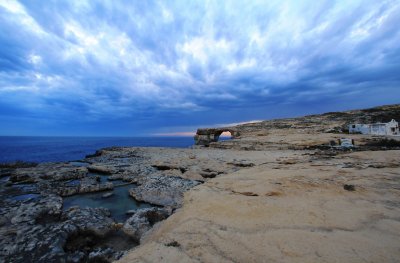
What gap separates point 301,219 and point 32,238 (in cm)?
769

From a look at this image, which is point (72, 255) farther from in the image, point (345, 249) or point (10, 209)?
point (345, 249)

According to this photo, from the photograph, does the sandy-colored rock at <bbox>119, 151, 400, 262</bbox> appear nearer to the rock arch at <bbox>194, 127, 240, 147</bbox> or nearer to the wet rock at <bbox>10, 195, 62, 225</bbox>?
the wet rock at <bbox>10, 195, 62, 225</bbox>

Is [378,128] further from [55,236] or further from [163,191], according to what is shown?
[55,236]

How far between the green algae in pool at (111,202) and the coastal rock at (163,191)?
346 millimetres

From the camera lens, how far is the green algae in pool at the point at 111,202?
901cm

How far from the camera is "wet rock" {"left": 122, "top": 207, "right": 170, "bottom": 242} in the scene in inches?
241

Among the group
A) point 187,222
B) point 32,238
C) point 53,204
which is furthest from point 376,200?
point 53,204

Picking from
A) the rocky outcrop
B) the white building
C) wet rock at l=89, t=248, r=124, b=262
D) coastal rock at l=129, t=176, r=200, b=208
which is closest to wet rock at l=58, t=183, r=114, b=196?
coastal rock at l=129, t=176, r=200, b=208

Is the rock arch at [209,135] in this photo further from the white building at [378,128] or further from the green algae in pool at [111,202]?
Result: the green algae in pool at [111,202]

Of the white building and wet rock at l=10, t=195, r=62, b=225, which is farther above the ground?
the white building

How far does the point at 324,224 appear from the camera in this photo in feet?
15.7

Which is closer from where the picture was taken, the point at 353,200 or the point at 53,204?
the point at 353,200

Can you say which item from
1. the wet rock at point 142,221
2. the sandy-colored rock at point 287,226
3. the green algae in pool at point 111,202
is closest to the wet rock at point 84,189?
the green algae in pool at point 111,202

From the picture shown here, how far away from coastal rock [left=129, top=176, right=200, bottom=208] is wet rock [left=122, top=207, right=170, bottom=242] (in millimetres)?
1721
